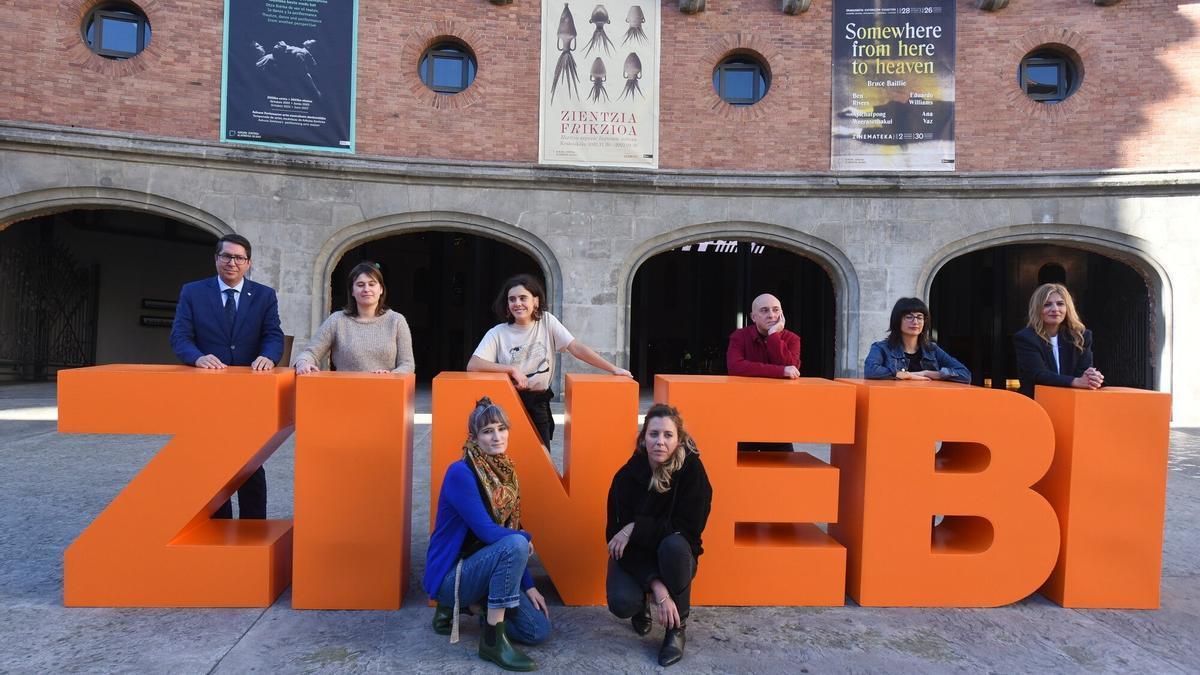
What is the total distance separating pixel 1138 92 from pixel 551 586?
1325 cm

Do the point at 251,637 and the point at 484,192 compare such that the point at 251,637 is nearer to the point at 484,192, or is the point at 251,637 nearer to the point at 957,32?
the point at 484,192

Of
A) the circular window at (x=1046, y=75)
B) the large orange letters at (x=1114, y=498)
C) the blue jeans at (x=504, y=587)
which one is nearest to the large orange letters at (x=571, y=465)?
the blue jeans at (x=504, y=587)

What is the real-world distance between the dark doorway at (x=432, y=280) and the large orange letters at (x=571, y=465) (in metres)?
16.6

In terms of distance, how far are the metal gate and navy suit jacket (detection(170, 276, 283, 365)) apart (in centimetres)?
1458

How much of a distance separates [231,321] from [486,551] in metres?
2.42

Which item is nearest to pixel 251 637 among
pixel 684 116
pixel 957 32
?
pixel 684 116

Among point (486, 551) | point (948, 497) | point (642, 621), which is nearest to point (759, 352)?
point (948, 497)

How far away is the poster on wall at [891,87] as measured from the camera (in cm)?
1177

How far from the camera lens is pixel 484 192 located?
1188cm

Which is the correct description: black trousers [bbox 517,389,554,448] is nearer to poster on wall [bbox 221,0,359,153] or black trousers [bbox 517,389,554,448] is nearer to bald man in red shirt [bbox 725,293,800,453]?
bald man in red shirt [bbox 725,293,800,453]

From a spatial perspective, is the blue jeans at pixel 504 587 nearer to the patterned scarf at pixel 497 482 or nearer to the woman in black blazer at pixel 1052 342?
the patterned scarf at pixel 497 482

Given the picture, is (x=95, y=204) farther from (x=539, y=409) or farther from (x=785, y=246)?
(x=785, y=246)

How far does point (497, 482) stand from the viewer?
3221 millimetres

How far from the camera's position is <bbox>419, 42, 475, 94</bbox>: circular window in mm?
11969
